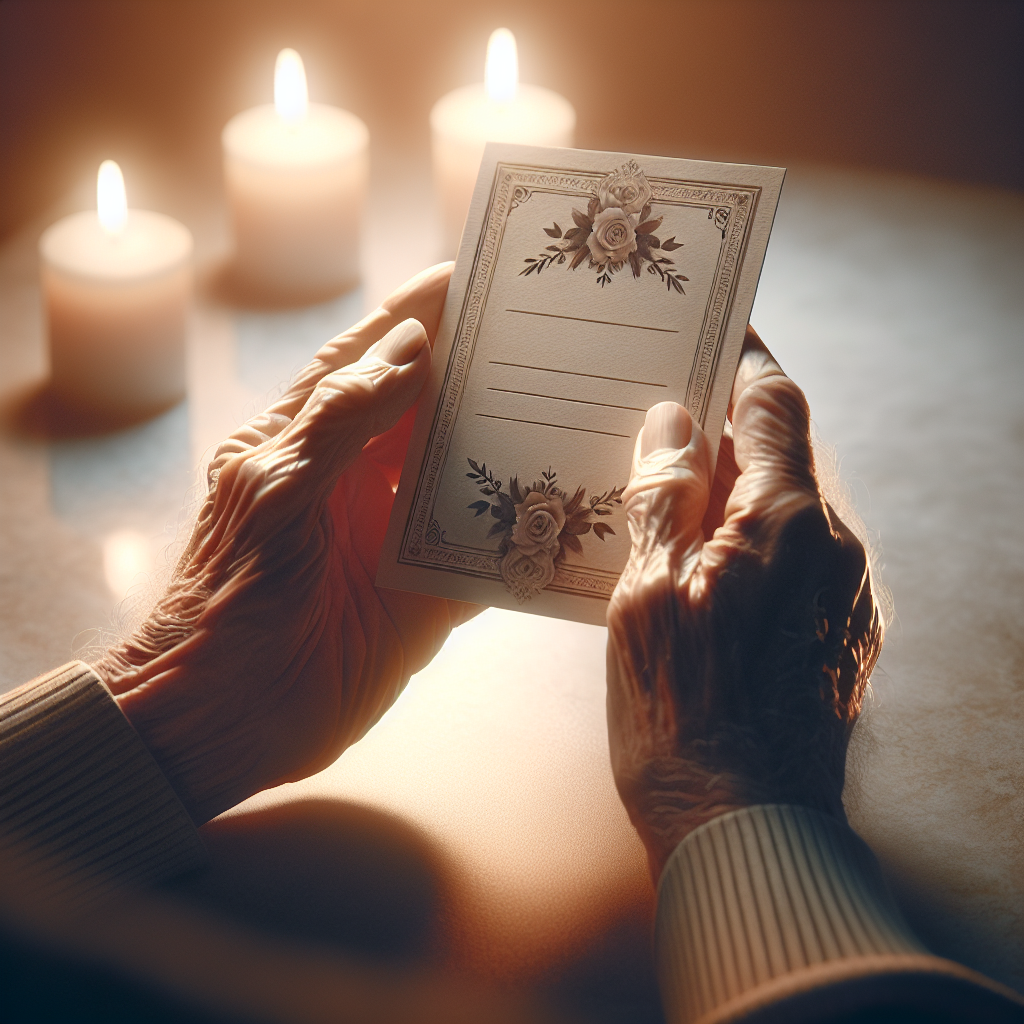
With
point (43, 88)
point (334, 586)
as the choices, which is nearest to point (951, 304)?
point (334, 586)

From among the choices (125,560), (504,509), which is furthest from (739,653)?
(125,560)

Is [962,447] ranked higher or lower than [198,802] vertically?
higher

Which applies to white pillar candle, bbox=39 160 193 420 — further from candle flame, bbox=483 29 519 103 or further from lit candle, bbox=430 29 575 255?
candle flame, bbox=483 29 519 103

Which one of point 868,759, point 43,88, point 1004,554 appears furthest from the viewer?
point 43,88

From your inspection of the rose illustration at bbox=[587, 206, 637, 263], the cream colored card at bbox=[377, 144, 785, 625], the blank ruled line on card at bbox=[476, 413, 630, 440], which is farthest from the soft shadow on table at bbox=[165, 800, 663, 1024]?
the rose illustration at bbox=[587, 206, 637, 263]

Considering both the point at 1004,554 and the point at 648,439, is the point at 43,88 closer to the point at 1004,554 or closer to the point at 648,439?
the point at 648,439

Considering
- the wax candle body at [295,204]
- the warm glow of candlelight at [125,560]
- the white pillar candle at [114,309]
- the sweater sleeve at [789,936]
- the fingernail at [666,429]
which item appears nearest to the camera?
the sweater sleeve at [789,936]

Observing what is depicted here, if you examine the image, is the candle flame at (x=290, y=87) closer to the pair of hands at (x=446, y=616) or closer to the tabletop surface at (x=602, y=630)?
the tabletop surface at (x=602, y=630)

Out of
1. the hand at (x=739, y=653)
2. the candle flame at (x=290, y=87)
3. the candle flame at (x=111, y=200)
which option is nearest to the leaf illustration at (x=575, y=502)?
the hand at (x=739, y=653)
